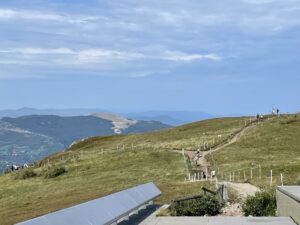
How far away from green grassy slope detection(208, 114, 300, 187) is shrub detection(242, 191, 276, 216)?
71.1 feet

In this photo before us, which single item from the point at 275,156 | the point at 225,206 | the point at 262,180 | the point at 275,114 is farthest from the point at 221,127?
the point at 225,206

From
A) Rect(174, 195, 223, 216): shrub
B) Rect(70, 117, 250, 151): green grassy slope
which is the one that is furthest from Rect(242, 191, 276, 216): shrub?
Rect(70, 117, 250, 151): green grassy slope

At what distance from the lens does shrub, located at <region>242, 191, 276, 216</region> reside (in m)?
26.4

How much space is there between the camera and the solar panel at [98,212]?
623 inches

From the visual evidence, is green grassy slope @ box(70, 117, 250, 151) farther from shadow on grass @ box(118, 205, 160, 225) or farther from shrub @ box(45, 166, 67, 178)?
shadow on grass @ box(118, 205, 160, 225)

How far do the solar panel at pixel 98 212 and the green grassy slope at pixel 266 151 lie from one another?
2668cm

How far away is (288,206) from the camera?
2119 centimetres

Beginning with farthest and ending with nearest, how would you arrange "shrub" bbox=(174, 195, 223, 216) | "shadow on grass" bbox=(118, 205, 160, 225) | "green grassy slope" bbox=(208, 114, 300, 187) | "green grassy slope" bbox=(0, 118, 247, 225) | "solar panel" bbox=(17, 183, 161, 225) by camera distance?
"green grassy slope" bbox=(208, 114, 300, 187), "green grassy slope" bbox=(0, 118, 247, 225), "shrub" bbox=(174, 195, 223, 216), "shadow on grass" bbox=(118, 205, 160, 225), "solar panel" bbox=(17, 183, 161, 225)

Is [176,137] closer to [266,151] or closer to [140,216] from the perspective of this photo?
[266,151]

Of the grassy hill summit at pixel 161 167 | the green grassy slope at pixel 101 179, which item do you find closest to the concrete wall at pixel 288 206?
the grassy hill summit at pixel 161 167

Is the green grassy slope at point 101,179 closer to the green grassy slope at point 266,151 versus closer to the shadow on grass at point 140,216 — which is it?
the green grassy slope at point 266,151

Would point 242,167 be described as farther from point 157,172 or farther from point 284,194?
point 284,194

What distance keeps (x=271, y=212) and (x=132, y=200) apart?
6640mm

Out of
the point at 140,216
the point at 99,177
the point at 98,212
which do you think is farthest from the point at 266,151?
the point at 98,212
